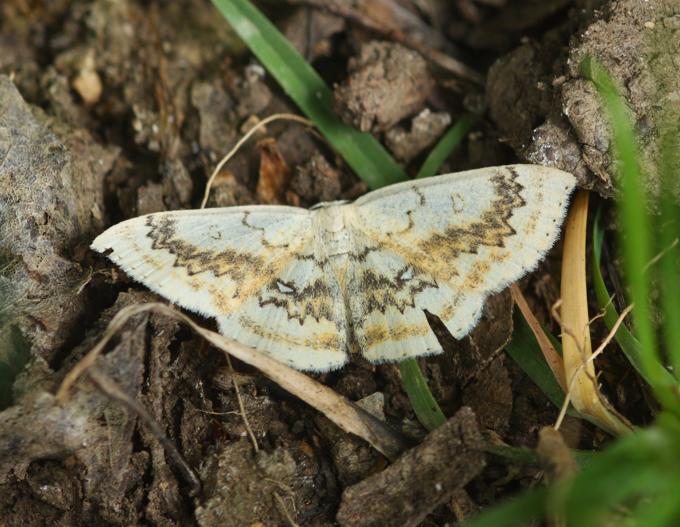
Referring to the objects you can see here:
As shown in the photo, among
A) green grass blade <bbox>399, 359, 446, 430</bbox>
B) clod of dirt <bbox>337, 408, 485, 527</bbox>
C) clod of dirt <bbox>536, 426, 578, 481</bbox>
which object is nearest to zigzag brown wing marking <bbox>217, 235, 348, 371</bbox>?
green grass blade <bbox>399, 359, 446, 430</bbox>

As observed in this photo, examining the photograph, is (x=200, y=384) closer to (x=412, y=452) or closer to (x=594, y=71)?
(x=412, y=452)

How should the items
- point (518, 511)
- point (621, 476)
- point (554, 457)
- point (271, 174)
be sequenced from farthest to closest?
point (271, 174), point (554, 457), point (518, 511), point (621, 476)

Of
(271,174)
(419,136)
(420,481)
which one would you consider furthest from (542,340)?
(271,174)

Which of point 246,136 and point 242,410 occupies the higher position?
point 246,136

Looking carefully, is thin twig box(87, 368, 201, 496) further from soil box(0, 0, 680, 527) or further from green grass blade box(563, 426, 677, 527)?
green grass blade box(563, 426, 677, 527)

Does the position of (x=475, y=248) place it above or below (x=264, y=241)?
below

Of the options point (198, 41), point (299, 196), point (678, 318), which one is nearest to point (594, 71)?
point (678, 318)

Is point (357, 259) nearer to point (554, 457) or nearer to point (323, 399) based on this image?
point (323, 399)
